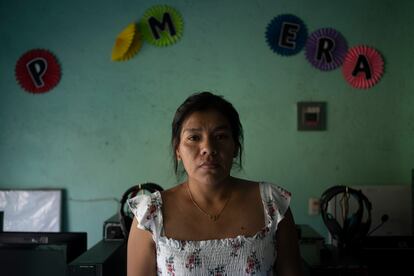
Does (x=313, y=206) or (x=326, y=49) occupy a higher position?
(x=326, y=49)

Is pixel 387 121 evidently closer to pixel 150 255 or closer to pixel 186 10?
pixel 186 10

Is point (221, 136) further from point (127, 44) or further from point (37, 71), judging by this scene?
point (37, 71)

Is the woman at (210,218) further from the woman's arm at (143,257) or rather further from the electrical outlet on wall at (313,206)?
the electrical outlet on wall at (313,206)

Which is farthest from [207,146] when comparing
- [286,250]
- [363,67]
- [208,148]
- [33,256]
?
[363,67]

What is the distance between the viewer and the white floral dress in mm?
780

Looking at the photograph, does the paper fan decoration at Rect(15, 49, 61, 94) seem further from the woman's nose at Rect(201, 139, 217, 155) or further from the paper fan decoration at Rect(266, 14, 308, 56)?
the woman's nose at Rect(201, 139, 217, 155)

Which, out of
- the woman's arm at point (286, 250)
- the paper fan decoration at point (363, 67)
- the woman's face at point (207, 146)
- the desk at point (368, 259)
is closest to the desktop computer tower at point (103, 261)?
the woman's face at point (207, 146)

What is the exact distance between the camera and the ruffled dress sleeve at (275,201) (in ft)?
2.81

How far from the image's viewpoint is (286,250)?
0.86 metres

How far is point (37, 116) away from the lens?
1.86m

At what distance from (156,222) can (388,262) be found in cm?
79

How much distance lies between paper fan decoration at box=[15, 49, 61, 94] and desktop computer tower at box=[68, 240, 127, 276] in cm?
106

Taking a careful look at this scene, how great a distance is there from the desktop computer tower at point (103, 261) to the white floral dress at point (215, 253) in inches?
10.6

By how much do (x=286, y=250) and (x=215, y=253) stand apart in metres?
0.21
